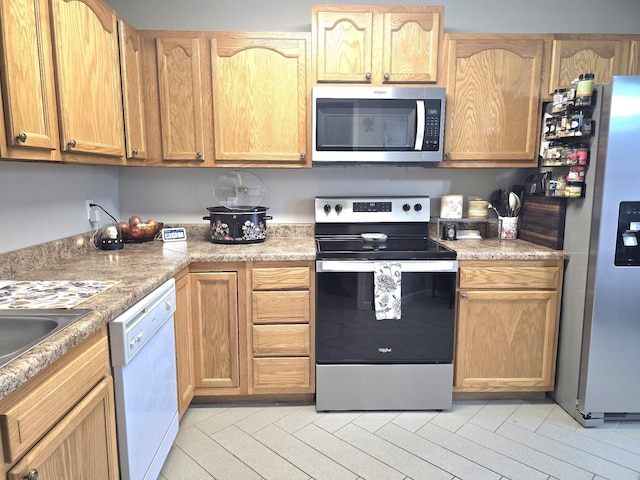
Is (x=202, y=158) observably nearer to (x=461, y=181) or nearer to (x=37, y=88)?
(x=37, y=88)

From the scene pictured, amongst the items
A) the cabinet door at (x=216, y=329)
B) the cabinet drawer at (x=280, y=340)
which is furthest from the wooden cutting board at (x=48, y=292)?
the cabinet drawer at (x=280, y=340)

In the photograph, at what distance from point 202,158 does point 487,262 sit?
5.46ft

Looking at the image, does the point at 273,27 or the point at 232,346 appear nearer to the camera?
the point at 232,346

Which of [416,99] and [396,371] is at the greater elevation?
[416,99]

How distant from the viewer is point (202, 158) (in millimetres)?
2354

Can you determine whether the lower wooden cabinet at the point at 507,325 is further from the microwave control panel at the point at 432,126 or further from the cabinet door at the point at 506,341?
the microwave control panel at the point at 432,126

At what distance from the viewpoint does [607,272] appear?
6.51 feet

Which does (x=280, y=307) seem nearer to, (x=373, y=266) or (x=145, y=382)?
(x=373, y=266)

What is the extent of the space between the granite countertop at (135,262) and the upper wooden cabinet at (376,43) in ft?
3.18

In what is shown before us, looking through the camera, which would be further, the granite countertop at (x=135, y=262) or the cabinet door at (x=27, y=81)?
the cabinet door at (x=27, y=81)

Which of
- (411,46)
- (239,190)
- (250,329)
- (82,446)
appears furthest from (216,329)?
(411,46)

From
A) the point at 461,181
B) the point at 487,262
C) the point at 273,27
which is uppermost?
the point at 273,27

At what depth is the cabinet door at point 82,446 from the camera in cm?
93

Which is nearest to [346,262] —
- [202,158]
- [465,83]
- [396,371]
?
[396,371]
